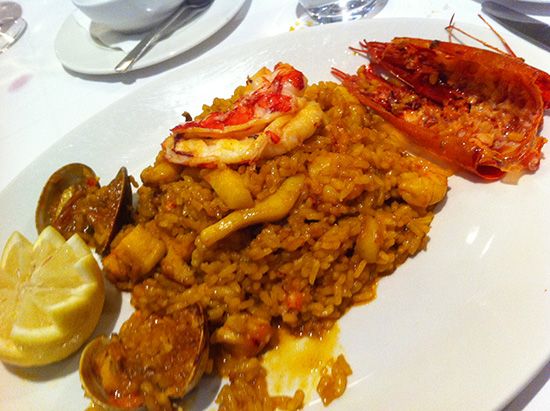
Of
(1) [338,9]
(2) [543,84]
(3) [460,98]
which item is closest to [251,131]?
(3) [460,98]

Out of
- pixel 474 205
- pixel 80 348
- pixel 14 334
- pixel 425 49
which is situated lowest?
pixel 80 348

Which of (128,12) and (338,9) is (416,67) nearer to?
(338,9)

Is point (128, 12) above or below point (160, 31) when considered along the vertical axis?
above

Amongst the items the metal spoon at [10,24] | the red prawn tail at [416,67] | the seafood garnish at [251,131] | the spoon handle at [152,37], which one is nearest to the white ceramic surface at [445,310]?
the red prawn tail at [416,67]

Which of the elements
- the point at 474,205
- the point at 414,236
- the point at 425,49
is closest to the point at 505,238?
the point at 474,205

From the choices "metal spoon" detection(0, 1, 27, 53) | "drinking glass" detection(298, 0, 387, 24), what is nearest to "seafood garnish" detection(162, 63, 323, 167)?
"drinking glass" detection(298, 0, 387, 24)

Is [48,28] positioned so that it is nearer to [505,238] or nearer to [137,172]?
[137,172]

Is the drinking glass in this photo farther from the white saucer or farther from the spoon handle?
the spoon handle
